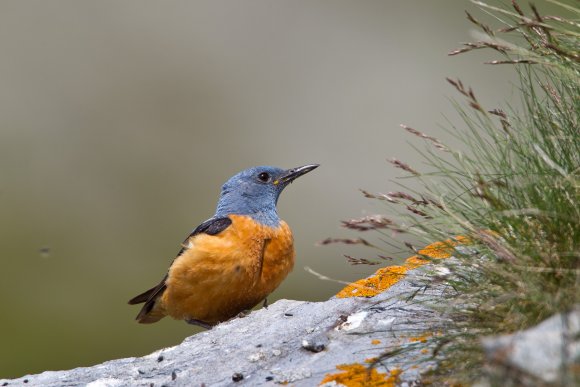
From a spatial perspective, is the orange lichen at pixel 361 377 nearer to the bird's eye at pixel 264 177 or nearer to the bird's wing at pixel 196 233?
the bird's wing at pixel 196 233

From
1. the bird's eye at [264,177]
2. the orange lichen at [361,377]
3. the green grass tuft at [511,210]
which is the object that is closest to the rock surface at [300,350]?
the orange lichen at [361,377]

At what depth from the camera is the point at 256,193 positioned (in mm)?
8797

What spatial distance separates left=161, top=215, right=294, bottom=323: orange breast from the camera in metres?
7.61

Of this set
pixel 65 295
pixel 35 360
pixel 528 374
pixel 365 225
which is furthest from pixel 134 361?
pixel 65 295

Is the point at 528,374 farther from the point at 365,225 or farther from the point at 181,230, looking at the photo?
the point at 181,230

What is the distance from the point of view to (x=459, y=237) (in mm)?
4848

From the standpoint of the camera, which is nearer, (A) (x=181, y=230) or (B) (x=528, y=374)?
(B) (x=528, y=374)

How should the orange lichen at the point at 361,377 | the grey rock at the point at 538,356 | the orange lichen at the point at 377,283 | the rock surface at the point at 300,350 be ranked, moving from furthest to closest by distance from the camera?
the orange lichen at the point at 377,283
the rock surface at the point at 300,350
the orange lichen at the point at 361,377
the grey rock at the point at 538,356

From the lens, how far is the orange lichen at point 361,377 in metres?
4.51

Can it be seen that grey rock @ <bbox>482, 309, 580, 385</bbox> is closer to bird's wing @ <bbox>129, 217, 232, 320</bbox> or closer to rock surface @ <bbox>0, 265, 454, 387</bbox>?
rock surface @ <bbox>0, 265, 454, 387</bbox>

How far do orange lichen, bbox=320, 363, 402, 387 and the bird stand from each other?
9.41ft

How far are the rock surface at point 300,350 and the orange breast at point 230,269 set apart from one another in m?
1.11

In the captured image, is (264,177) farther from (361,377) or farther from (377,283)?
(361,377)

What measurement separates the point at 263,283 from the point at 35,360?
37.4 feet
